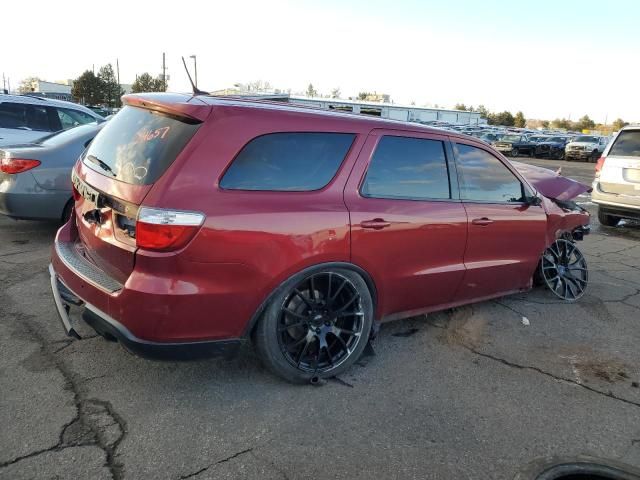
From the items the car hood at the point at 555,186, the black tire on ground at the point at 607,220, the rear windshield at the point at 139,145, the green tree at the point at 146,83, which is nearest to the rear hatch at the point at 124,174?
the rear windshield at the point at 139,145

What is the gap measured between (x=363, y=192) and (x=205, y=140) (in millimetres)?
1069

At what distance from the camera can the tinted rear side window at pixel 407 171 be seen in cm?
351

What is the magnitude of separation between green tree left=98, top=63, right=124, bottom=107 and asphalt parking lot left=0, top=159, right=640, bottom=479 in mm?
79445

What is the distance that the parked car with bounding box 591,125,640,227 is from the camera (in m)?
8.74

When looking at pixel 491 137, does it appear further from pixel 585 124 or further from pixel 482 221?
pixel 585 124

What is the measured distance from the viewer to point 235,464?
8.39ft

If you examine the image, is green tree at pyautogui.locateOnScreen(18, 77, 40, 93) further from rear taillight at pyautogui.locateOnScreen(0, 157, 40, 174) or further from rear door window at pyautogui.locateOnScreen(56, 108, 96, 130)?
rear taillight at pyautogui.locateOnScreen(0, 157, 40, 174)

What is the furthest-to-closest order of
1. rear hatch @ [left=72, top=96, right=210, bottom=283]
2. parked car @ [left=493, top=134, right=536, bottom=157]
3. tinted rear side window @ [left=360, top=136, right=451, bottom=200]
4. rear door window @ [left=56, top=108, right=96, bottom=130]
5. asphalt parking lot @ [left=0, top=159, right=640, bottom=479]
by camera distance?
1. parked car @ [left=493, top=134, right=536, bottom=157]
2. rear door window @ [left=56, top=108, right=96, bottom=130]
3. tinted rear side window @ [left=360, top=136, right=451, bottom=200]
4. rear hatch @ [left=72, top=96, right=210, bottom=283]
5. asphalt parking lot @ [left=0, top=159, right=640, bottom=479]

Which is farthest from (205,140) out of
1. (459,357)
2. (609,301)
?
(609,301)

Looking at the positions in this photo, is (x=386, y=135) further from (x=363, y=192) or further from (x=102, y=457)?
(x=102, y=457)

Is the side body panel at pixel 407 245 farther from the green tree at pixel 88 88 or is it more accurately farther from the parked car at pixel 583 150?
the green tree at pixel 88 88

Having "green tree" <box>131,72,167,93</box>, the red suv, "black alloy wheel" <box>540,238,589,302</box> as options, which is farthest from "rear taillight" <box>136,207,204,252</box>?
"green tree" <box>131,72,167,93</box>

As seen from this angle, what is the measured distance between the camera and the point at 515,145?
3284 cm

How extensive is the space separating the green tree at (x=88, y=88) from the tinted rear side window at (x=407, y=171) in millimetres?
78510
